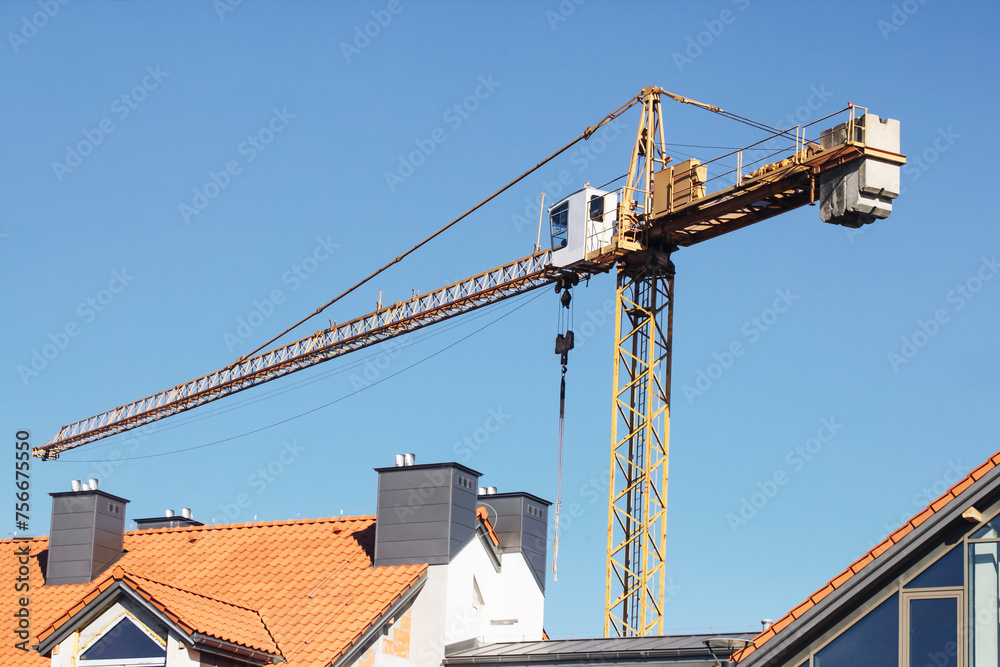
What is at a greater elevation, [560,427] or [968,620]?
[560,427]

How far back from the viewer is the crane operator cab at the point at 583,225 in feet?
191

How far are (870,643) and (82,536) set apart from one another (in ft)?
73.5

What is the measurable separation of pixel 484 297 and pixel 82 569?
124 feet

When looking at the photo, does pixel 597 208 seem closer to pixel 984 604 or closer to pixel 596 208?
pixel 596 208

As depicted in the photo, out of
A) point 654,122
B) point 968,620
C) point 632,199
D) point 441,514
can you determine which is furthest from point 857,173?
point 968,620

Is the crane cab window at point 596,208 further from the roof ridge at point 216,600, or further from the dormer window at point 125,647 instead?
the dormer window at point 125,647

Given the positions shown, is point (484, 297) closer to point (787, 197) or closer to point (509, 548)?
point (787, 197)

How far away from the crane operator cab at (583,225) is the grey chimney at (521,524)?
83.6ft

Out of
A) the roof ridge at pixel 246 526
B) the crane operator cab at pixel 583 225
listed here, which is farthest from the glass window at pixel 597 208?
the roof ridge at pixel 246 526

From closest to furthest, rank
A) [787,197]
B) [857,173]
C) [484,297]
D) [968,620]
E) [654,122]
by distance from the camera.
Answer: [968,620] → [857,173] → [787,197] → [654,122] → [484,297]

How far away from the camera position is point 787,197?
5009 centimetres

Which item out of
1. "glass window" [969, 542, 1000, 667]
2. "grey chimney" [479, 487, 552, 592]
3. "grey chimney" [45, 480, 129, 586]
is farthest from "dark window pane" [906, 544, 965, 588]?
"grey chimney" [45, 480, 129, 586]

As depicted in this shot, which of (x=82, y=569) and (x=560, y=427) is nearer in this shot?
(x=82, y=569)

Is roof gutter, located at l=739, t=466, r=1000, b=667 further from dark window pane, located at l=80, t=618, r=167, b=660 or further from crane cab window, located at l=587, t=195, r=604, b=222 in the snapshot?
crane cab window, located at l=587, t=195, r=604, b=222
